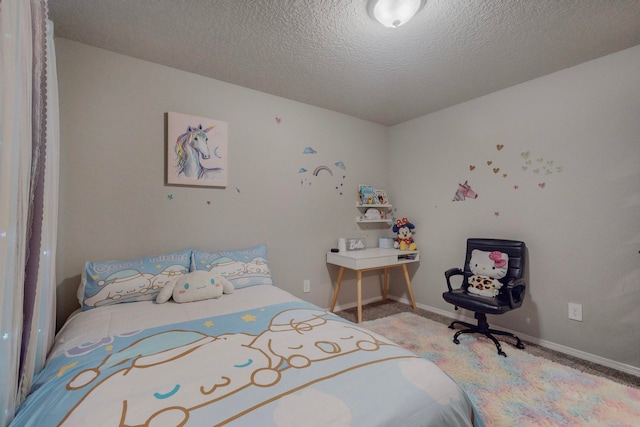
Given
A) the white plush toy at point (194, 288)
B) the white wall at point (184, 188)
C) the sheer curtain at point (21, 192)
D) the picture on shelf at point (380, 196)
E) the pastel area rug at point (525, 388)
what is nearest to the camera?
the sheer curtain at point (21, 192)

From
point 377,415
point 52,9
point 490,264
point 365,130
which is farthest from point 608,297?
point 52,9

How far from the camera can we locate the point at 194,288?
6.68ft

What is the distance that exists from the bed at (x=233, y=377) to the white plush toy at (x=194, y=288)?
0.24 meters

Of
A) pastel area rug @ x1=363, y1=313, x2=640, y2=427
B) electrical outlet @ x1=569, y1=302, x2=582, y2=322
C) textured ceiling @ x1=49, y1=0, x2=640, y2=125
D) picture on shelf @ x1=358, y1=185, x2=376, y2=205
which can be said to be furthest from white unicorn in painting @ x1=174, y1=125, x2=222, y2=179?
electrical outlet @ x1=569, y1=302, x2=582, y2=322

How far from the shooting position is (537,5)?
1.70 metres

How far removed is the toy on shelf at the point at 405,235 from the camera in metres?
3.62

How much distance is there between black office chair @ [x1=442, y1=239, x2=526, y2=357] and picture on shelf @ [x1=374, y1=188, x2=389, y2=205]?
4.24 ft

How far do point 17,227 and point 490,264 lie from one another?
3.23m

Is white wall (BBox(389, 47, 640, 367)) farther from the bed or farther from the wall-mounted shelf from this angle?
the bed

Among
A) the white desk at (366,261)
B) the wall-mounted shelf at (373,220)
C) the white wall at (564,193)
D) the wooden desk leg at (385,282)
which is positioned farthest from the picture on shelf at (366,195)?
the wooden desk leg at (385,282)

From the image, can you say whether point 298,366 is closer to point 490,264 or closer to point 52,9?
point 490,264

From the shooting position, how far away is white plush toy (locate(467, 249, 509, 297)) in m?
2.58

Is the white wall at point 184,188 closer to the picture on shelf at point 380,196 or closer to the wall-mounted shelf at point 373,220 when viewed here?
the wall-mounted shelf at point 373,220

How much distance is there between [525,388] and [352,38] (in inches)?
107
